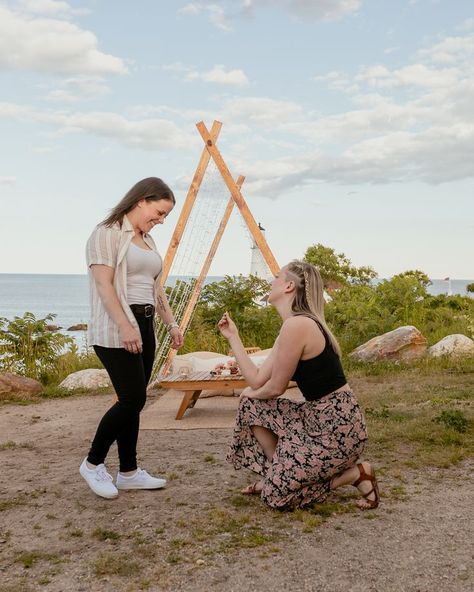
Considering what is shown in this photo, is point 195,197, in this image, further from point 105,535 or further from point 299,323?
point 105,535

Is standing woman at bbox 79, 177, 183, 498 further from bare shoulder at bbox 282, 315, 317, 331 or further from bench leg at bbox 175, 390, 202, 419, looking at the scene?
bench leg at bbox 175, 390, 202, 419

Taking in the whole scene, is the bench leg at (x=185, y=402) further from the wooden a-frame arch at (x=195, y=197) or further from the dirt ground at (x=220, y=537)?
the wooden a-frame arch at (x=195, y=197)

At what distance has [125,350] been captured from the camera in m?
3.43

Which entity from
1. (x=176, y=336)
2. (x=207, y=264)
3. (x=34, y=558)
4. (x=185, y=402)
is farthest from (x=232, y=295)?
(x=34, y=558)

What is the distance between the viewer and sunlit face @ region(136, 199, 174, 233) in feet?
11.6

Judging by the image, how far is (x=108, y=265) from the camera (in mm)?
3395

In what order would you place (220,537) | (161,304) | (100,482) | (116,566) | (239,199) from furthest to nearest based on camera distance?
(239,199) → (161,304) → (100,482) → (220,537) → (116,566)

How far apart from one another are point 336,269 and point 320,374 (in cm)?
1090

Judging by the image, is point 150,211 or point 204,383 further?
point 204,383

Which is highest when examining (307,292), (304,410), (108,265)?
(108,265)

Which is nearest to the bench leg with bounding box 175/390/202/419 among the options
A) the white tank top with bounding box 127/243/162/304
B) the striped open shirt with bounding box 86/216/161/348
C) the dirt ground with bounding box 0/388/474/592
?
the dirt ground with bounding box 0/388/474/592

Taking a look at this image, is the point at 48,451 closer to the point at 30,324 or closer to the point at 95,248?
the point at 95,248

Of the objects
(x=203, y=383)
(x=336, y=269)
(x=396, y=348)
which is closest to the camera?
(x=203, y=383)

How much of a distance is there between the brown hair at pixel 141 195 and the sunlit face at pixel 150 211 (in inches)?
0.8
